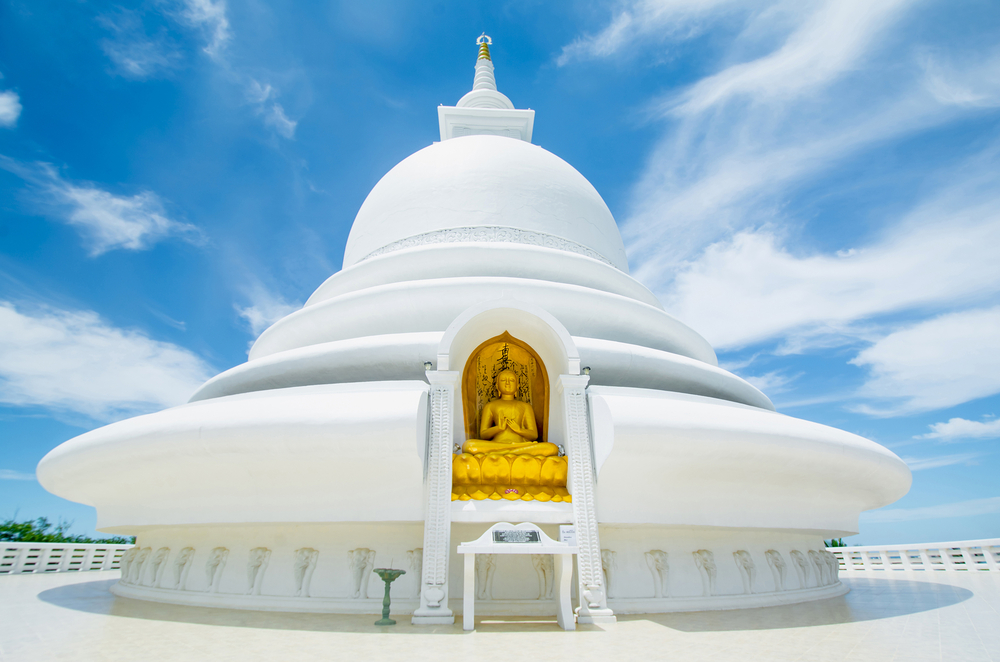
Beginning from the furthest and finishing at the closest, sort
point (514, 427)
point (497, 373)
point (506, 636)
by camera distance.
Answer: point (497, 373), point (514, 427), point (506, 636)

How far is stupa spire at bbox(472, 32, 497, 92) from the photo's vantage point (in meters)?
20.2

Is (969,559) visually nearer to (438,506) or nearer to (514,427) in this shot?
(514,427)

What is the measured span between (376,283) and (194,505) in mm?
5489

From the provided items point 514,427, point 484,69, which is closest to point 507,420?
point 514,427

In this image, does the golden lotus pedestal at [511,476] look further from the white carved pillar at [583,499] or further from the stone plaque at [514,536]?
the stone plaque at [514,536]

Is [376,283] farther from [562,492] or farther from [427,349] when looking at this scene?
[562,492]

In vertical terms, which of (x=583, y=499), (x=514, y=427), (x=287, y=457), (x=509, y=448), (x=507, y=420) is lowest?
(x=583, y=499)

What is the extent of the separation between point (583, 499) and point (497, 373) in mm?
3585

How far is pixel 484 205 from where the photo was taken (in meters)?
12.6

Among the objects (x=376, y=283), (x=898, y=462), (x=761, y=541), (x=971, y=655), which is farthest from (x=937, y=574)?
(x=376, y=283)

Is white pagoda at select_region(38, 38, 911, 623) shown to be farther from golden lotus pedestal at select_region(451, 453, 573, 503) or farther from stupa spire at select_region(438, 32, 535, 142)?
stupa spire at select_region(438, 32, 535, 142)

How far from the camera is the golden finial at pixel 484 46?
2166 cm

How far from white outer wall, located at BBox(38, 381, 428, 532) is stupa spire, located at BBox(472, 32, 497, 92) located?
16.2 metres

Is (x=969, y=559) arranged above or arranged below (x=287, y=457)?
below
